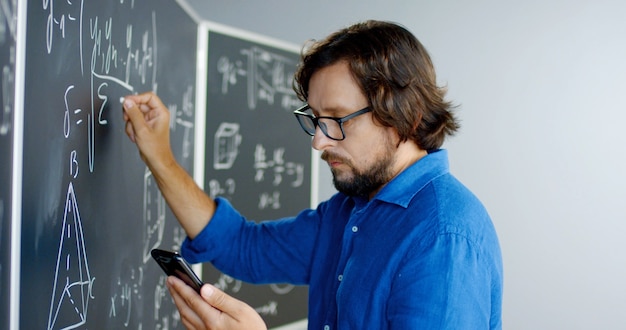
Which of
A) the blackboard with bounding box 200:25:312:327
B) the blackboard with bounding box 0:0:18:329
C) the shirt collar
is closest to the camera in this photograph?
the blackboard with bounding box 0:0:18:329

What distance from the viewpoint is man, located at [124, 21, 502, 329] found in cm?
118

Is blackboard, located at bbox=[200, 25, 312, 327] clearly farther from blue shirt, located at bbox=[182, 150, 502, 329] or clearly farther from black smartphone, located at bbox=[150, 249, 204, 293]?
black smartphone, located at bbox=[150, 249, 204, 293]

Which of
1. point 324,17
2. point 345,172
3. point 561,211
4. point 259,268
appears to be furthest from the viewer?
point 324,17

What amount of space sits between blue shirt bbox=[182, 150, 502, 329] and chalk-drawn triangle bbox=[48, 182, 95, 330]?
427 millimetres

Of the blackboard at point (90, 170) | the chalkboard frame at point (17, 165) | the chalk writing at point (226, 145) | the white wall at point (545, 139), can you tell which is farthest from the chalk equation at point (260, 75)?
the chalkboard frame at point (17, 165)

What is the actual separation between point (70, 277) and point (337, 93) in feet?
2.00

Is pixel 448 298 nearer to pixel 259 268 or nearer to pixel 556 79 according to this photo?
pixel 259 268

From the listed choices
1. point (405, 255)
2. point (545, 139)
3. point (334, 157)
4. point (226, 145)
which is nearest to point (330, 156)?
point (334, 157)

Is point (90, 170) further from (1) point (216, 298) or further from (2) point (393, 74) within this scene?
(2) point (393, 74)

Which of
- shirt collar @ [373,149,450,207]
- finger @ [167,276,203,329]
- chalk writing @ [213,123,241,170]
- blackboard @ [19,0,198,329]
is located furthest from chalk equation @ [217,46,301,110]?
finger @ [167,276,203,329]

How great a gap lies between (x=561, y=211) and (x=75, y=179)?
2462 millimetres

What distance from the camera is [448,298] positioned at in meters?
1.15

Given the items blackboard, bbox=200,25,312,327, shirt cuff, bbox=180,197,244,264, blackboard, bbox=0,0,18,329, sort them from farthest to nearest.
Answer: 1. blackboard, bbox=200,25,312,327
2. shirt cuff, bbox=180,197,244,264
3. blackboard, bbox=0,0,18,329

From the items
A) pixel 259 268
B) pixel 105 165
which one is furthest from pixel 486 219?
pixel 105 165
